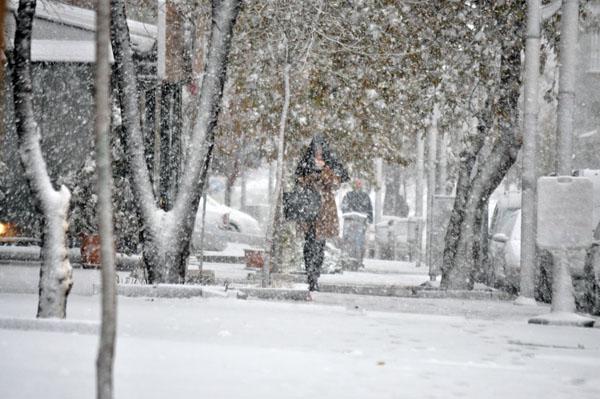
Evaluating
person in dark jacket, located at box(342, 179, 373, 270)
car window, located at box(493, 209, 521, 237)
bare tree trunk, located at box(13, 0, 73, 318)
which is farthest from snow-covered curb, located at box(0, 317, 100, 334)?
person in dark jacket, located at box(342, 179, 373, 270)

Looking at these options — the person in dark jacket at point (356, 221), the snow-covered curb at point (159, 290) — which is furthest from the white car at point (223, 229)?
the snow-covered curb at point (159, 290)

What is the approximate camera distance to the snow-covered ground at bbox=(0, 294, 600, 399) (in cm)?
576

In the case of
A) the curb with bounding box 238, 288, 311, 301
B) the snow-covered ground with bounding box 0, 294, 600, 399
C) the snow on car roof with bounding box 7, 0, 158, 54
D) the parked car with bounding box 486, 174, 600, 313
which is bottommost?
the snow-covered ground with bounding box 0, 294, 600, 399

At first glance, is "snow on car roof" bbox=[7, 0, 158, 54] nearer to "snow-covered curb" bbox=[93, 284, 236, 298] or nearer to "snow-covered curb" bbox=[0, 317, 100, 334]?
"snow-covered curb" bbox=[93, 284, 236, 298]

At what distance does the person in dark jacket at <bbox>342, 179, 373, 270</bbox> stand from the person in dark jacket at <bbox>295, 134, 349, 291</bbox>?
11722 millimetres

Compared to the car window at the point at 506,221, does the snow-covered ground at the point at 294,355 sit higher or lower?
lower

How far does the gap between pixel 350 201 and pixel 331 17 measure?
11.4m

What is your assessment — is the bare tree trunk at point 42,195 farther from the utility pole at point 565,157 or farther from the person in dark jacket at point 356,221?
the person in dark jacket at point 356,221

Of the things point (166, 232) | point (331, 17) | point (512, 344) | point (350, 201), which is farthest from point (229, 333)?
point (350, 201)

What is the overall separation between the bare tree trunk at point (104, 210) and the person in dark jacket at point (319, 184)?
9882 mm

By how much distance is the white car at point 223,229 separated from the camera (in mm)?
27075

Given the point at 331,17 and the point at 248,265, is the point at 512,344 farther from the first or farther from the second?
the point at 248,265

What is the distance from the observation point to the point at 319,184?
13844 millimetres

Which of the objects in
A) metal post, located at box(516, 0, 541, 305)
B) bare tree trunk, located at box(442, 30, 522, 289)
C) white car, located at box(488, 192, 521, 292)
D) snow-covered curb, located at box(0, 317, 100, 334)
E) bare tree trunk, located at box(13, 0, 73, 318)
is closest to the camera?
snow-covered curb, located at box(0, 317, 100, 334)
